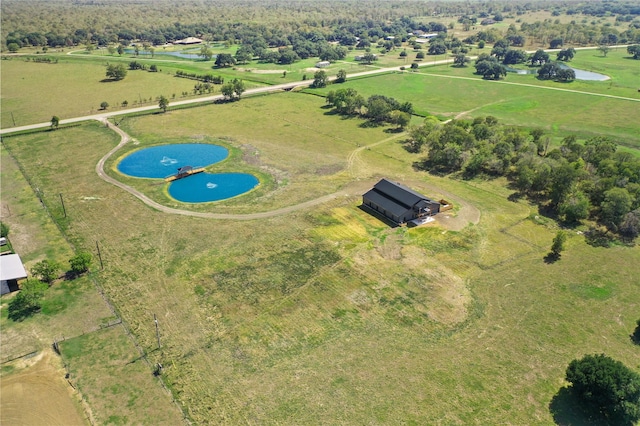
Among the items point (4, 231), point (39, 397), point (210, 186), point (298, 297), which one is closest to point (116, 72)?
point (210, 186)

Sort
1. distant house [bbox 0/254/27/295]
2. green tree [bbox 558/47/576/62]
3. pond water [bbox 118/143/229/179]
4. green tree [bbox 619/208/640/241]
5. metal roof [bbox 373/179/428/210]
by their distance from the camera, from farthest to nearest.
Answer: green tree [bbox 558/47/576/62]
pond water [bbox 118/143/229/179]
metal roof [bbox 373/179/428/210]
green tree [bbox 619/208/640/241]
distant house [bbox 0/254/27/295]

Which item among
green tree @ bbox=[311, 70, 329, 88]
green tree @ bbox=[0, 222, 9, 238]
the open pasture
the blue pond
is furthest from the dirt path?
green tree @ bbox=[311, 70, 329, 88]

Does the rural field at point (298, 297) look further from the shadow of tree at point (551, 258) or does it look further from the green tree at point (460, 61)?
the green tree at point (460, 61)

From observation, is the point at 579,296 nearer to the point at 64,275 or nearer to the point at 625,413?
the point at 625,413

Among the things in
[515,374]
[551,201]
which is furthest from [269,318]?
[551,201]

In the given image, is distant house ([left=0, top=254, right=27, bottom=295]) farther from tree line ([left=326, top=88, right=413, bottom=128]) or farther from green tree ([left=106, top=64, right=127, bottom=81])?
green tree ([left=106, top=64, right=127, bottom=81])

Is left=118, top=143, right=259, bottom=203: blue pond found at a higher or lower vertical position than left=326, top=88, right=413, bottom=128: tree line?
lower
